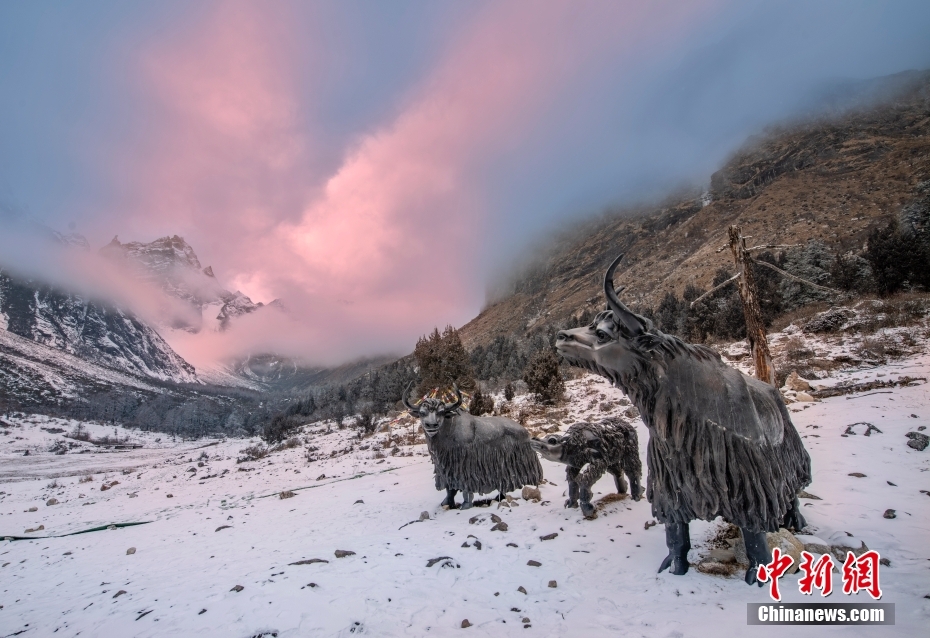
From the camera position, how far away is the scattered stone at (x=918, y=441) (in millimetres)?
5556

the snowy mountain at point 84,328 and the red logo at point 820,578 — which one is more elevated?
the snowy mountain at point 84,328

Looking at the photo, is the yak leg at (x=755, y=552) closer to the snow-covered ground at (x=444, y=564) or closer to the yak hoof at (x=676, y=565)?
the snow-covered ground at (x=444, y=564)

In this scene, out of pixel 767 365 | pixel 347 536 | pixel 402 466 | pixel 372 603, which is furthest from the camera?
pixel 402 466

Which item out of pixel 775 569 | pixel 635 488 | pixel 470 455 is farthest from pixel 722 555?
pixel 470 455

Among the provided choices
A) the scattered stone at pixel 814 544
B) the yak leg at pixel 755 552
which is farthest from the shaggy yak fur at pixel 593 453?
the yak leg at pixel 755 552

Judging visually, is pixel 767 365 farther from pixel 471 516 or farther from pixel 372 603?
pixel 372 603

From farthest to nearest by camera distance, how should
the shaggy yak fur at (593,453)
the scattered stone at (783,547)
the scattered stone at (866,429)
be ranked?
the scattered stone at (866,429)
the shaggy yak fur at (593,453)
the scattered stone at (783,547)

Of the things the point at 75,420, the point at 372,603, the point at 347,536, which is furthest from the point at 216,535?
the point at 75,420

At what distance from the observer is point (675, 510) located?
332cm

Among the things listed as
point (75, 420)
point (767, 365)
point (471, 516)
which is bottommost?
point (471, 516)

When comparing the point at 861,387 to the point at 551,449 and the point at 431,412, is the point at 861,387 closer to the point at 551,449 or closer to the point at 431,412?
the point at 551,449

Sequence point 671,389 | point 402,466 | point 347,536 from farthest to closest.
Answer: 1. point 402,466
2. point 347,536
3. point 671,389

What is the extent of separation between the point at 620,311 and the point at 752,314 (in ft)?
29.6

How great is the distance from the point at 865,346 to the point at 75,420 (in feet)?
299
